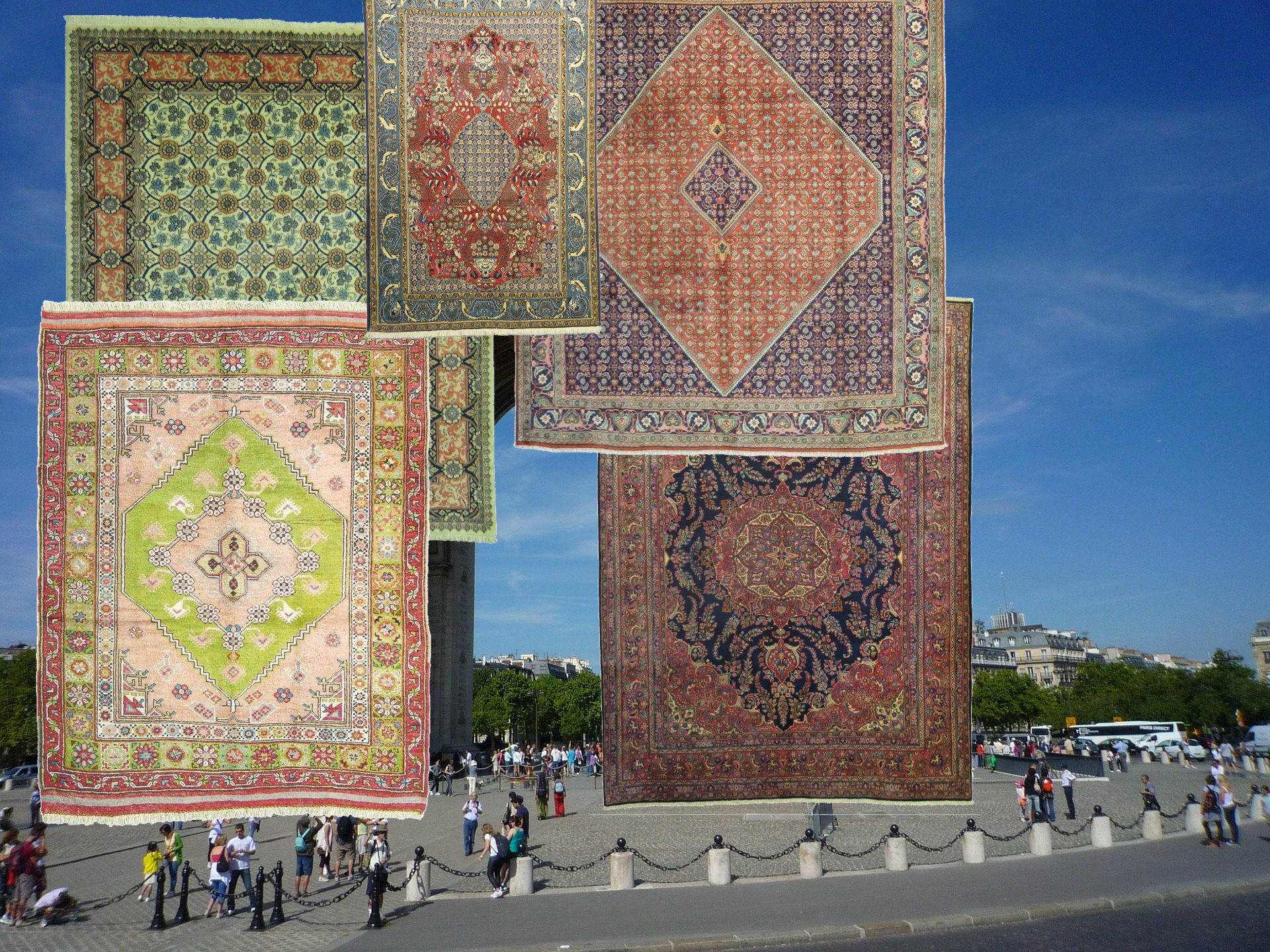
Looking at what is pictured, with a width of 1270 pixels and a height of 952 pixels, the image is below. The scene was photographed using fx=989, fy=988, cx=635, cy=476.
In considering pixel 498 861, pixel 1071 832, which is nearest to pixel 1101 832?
pixel 1071 832

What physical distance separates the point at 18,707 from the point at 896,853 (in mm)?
43657

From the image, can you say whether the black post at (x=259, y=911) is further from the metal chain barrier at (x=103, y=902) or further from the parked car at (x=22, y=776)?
the parked car at (x=22, y=776)

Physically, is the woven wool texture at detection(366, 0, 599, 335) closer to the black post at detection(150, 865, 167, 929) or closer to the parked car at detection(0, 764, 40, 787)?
the black post at detection(150, 865, 167, 929)

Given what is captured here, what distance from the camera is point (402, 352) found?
6637 mm

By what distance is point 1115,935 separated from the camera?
9.20 metres

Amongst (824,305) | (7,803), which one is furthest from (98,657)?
(7,803)

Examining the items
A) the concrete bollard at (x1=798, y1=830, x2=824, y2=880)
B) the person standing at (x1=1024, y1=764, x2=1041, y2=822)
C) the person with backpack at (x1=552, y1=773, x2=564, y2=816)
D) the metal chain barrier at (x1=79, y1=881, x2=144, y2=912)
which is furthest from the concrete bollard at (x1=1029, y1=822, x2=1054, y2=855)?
the metal chain barrier at (x1=79, y1=881, x2=144, y2=912)

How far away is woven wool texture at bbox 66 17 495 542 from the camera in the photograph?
666cm

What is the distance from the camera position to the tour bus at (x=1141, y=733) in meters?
44.7

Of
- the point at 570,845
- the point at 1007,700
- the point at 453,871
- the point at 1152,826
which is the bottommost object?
the point at 1007,700

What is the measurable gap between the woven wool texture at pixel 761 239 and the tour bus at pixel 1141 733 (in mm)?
40861

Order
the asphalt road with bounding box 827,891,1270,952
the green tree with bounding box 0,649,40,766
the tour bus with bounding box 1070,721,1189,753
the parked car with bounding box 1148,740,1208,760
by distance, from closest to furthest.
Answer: the asphalt road with bounding box 827,891,1270,952
the parked car with bounding box 1148,740,1208,760
the green tree with bounding box 0,649,40,766
the tour bus with bounding box 1070,721,1189,753

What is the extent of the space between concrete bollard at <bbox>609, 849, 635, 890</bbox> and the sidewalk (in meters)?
0.22

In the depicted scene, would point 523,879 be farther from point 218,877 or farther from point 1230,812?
point 1230,812
